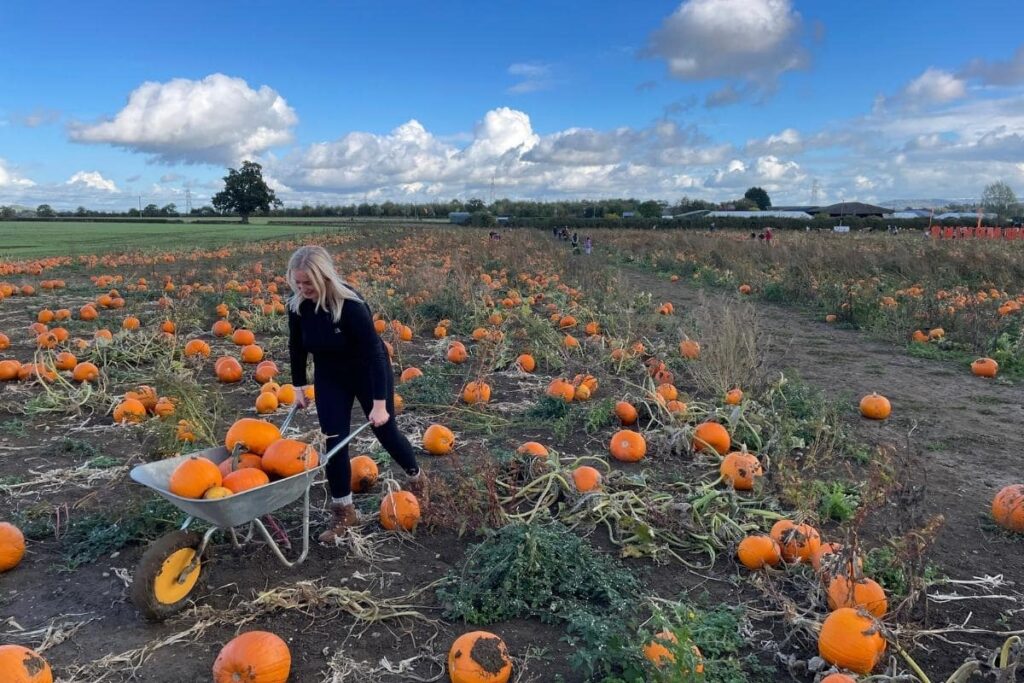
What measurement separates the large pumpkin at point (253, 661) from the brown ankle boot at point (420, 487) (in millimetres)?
1363

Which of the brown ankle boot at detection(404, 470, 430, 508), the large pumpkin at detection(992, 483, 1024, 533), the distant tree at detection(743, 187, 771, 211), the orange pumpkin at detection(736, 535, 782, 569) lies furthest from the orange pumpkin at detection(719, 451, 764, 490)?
the distant tree at detection(743, 187, 771, 211)

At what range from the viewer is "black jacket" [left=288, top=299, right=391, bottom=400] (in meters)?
3.99

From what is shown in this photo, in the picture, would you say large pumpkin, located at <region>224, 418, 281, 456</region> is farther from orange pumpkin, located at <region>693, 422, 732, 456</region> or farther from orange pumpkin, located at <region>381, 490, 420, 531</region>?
orange pumpkin, located at <region>693, 422, 732, 456</region>

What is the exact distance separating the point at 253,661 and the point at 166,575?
72 cm

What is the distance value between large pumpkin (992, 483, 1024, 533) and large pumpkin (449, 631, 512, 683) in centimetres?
318

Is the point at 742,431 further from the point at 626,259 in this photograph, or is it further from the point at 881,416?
the point at 626,259

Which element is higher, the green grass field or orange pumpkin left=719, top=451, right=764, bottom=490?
the green grass field

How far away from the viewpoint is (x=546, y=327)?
908cm

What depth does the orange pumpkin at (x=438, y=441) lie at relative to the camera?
17.6 feet

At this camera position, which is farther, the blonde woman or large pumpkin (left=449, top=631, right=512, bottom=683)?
the blonde woman

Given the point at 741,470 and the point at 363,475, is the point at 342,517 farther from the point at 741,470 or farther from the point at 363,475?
the point at 741,470

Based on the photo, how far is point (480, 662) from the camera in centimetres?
278

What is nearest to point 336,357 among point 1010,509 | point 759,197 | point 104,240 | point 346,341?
point 346,341

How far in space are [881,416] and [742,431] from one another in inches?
66.0
